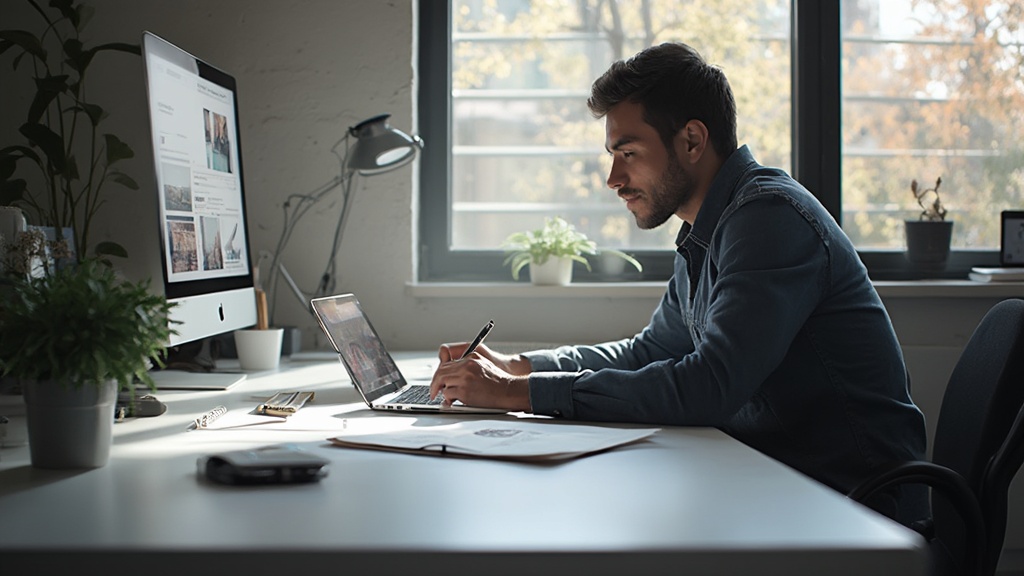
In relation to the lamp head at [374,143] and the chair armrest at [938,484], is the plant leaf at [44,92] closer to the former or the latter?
the lamp head at [374,143]

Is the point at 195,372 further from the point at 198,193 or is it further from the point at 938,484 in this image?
the point at 938,484

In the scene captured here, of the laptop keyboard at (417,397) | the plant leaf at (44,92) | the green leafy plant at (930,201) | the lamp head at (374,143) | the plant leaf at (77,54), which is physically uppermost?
the plant leaf at (77,54)

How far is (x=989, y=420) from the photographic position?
1453 mm

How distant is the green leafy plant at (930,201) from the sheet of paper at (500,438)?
179cm

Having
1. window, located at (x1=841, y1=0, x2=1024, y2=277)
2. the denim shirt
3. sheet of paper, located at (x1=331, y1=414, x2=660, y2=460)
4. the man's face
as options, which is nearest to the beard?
the man's face

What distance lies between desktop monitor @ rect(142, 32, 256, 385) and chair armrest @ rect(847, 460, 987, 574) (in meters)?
1.08

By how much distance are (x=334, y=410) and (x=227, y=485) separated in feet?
1.90

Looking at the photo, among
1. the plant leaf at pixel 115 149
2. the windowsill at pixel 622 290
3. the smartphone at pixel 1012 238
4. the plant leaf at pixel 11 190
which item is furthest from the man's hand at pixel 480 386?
the smartphone at pixel 1012 238

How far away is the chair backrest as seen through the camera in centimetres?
141

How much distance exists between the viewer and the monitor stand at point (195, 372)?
1.88 m

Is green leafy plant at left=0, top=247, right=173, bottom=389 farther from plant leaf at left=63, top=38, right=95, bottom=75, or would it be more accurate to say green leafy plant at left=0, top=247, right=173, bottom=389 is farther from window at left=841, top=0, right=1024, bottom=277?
window at left=841, top=0, right=1024, bottom=277

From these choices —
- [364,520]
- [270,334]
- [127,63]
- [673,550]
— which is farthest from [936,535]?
[127,63]

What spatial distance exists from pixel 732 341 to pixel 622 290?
125 centimetres

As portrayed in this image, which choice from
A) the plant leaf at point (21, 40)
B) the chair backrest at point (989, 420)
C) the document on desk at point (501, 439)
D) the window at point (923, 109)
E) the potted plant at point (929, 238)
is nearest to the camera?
the document on desk at point (501, 439)
